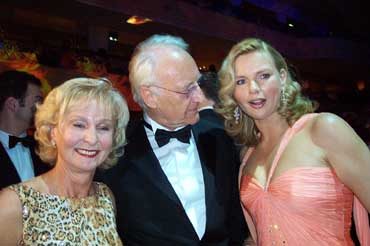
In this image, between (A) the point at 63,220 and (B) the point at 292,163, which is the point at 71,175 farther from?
(B) the point at 292,163

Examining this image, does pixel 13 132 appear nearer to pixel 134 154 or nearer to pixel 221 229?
pixel 134 154

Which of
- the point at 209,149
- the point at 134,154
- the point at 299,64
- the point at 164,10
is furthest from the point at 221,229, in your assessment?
the point at 299,64

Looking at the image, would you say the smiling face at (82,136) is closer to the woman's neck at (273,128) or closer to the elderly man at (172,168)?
the elderly man at (172,168)

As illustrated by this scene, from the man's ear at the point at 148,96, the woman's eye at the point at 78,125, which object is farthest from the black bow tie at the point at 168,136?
Answer: the woman's eye at the point at 78,125

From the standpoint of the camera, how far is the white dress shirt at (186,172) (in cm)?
207

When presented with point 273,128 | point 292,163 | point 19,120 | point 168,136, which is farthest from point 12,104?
point 292,163

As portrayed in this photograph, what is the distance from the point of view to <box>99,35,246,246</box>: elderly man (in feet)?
6.61

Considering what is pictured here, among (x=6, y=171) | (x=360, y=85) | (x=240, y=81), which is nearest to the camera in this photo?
(x=240, y=81)

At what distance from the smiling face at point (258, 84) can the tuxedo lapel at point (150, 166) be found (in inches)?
20.0

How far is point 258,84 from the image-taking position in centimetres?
207

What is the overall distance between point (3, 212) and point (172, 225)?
75 centimetres

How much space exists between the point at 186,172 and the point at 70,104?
69 centimetres

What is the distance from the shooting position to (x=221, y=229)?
2049mm

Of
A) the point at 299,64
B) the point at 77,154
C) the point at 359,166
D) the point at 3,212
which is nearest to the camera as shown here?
the point at 3,212
